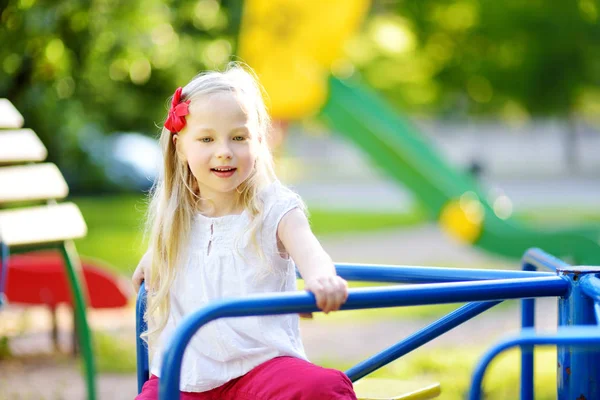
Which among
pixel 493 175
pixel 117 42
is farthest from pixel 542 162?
pixel 117 42

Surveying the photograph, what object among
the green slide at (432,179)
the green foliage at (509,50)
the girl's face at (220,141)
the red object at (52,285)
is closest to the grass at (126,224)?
the green slide at (432,179)

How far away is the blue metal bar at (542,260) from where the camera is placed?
2.33m

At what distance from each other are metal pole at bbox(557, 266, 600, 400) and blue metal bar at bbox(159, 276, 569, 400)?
0.07 meters

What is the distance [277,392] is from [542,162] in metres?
27.7

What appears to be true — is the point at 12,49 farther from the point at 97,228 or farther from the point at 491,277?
the point at 97,228

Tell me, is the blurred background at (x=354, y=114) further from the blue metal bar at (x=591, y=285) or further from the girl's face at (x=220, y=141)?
the blue metal bar at (x=591, y=285)

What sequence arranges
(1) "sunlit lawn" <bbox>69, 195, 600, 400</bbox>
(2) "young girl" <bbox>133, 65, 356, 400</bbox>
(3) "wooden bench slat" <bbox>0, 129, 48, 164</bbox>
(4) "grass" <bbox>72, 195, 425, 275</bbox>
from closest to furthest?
(2) "young girl" <bbox>133, 65, 356, 400</bbox> < (3) "wooden bench slat" <bbox>0, 129, 48, 164</bbox> < (1) "sunlit lawn" <bbox>69, 195, 600, 400</bbox> < (4) "grass" <bbox>72, 195, 425, 275</bbox>

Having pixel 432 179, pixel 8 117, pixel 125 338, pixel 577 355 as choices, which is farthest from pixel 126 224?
pixel 577 355

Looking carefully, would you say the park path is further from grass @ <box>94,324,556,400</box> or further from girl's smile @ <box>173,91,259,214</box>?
girl's smile @ <box>173,91,259,214</box>

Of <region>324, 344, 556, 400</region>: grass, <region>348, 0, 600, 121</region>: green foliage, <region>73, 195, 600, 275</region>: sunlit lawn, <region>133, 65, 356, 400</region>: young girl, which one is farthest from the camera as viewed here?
<region>348, 0, 600, 121</region>: green foliage

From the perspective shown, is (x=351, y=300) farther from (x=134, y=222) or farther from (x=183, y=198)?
(x=134, y=222)

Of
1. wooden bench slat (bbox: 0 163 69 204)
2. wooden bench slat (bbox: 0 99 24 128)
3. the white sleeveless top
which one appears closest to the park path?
wooden bench slat (bbox: 0 163 69 204)

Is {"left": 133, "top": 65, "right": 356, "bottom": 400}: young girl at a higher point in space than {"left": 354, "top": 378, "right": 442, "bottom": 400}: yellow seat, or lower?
higher

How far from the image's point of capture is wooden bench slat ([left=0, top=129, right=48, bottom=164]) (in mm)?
3816
